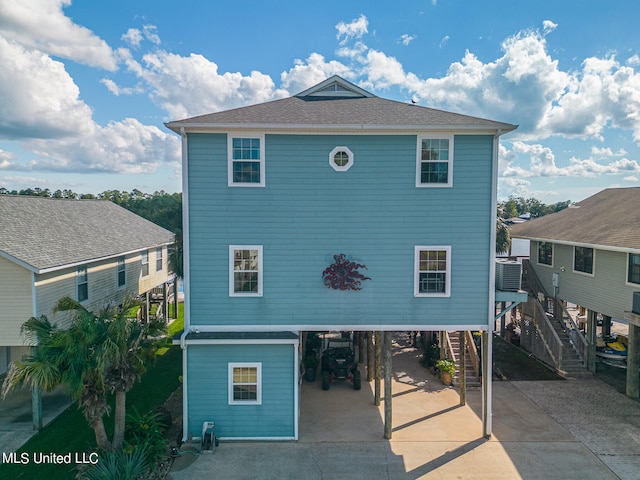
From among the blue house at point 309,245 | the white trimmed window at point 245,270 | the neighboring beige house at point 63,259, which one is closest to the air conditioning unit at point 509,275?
the blue house at point 309,245

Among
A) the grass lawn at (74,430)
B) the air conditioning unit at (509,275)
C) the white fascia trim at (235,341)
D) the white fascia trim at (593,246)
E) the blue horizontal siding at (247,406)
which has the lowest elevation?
the grass lawn at (74,430)

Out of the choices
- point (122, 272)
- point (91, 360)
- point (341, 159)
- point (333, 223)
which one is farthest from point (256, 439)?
point (122, 272)

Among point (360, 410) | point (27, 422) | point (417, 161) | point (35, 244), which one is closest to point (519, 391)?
point (360, 410)

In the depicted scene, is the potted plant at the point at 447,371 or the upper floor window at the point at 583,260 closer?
the potted plant at the point at 447,371

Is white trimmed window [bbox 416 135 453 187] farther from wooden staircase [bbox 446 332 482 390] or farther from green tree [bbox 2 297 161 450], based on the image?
green tree [bbox 2 297 161 450]

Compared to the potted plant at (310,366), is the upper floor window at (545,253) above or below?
above

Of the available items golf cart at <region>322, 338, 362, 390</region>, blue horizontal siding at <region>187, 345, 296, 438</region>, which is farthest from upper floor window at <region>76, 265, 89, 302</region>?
golf cart at <region>322, 338, 362, 390</region>

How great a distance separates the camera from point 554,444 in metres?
11.2

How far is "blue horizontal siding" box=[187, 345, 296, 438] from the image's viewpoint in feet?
37.8

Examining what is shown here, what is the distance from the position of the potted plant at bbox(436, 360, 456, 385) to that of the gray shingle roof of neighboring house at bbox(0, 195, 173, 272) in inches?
578

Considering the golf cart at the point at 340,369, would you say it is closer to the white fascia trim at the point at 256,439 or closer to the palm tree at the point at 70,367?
the white fascia trim at the point at 256,439

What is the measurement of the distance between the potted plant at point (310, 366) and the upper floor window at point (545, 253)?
12627mm

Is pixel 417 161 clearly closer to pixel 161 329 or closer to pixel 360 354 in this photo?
pixel 161 329

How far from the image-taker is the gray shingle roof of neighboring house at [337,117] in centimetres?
1091
